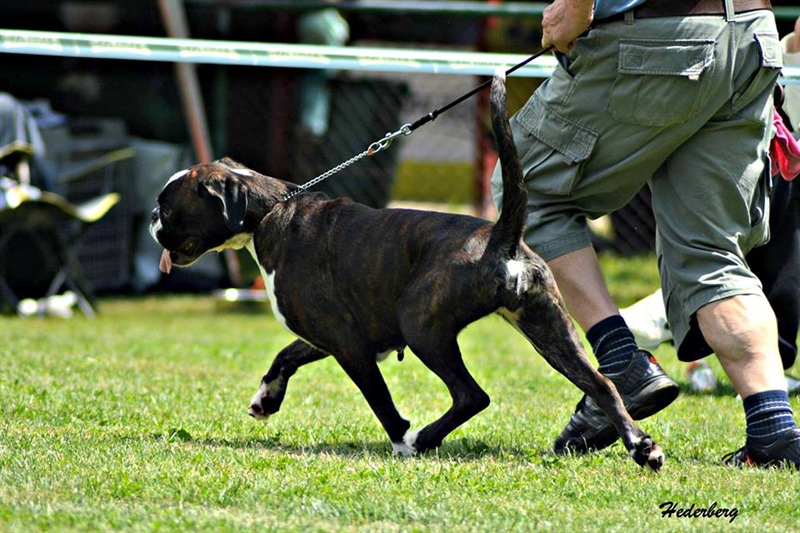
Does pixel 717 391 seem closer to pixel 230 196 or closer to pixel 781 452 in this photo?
pixel 781 452

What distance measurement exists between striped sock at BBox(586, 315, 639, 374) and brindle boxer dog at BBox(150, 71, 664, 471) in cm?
31

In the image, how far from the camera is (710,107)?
13.8 feet

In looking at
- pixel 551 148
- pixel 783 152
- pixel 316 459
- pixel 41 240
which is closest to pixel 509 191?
pixel 551 148

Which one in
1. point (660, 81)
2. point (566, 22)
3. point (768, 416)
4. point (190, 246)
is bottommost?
point (768, 416)

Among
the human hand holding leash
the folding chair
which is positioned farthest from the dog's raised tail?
the folding chair

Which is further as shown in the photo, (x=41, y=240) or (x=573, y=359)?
(x=41, y=240)

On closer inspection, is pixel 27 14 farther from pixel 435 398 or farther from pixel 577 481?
pixel 577 481

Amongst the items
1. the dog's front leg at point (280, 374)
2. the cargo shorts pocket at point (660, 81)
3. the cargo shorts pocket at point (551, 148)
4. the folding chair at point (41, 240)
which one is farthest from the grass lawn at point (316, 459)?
the folding chair at point (41, 240)

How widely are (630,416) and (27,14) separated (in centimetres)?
763

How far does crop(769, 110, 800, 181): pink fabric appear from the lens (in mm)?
4699

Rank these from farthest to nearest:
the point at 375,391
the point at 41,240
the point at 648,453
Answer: the point at 41,240
the point at 375,391
the point at 648,453

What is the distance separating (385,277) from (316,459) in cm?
68

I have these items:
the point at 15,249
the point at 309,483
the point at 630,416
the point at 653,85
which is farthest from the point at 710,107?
the point at 15,249

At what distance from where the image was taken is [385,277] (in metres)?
4.41
